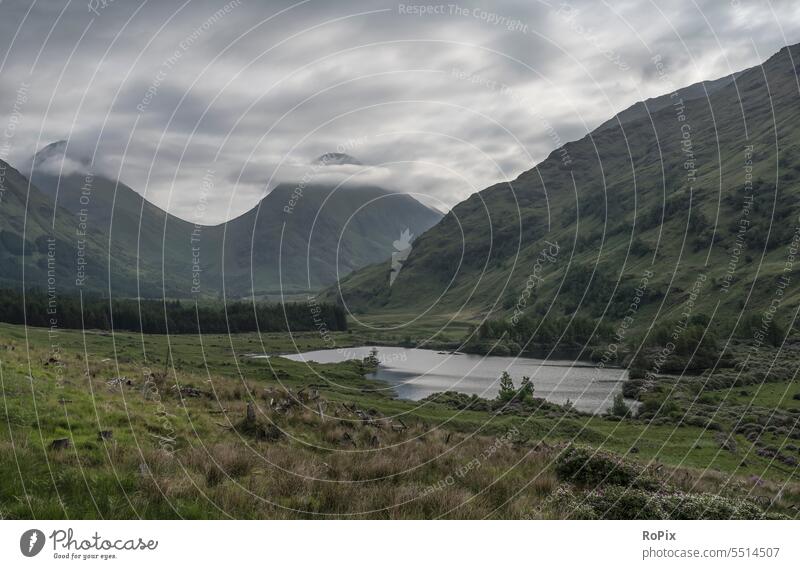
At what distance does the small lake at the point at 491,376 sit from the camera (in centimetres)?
8582

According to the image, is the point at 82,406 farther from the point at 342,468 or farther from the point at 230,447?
the point at 342,468

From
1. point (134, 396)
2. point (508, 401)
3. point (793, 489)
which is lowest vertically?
Answer: point (508, 401)

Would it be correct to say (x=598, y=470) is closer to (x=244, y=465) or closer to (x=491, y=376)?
(x=244, y=465)

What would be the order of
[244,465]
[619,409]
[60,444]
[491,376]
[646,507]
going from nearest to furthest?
[646,507] → [244,465] → [60,444] → [619,409] → [491,376]

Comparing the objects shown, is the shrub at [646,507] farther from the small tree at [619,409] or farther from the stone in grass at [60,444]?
the small tree at [619,409]

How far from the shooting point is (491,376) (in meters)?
116

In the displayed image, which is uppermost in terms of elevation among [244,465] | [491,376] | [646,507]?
[244,465]

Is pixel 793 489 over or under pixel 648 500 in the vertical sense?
under

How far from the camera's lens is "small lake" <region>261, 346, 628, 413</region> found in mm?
85819

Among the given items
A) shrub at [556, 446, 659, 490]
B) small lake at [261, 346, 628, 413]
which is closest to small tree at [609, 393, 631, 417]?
small lake at [261, 346, 628, 413]

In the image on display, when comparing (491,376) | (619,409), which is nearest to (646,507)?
(619,409)

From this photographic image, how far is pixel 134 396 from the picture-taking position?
23469 millimetres
